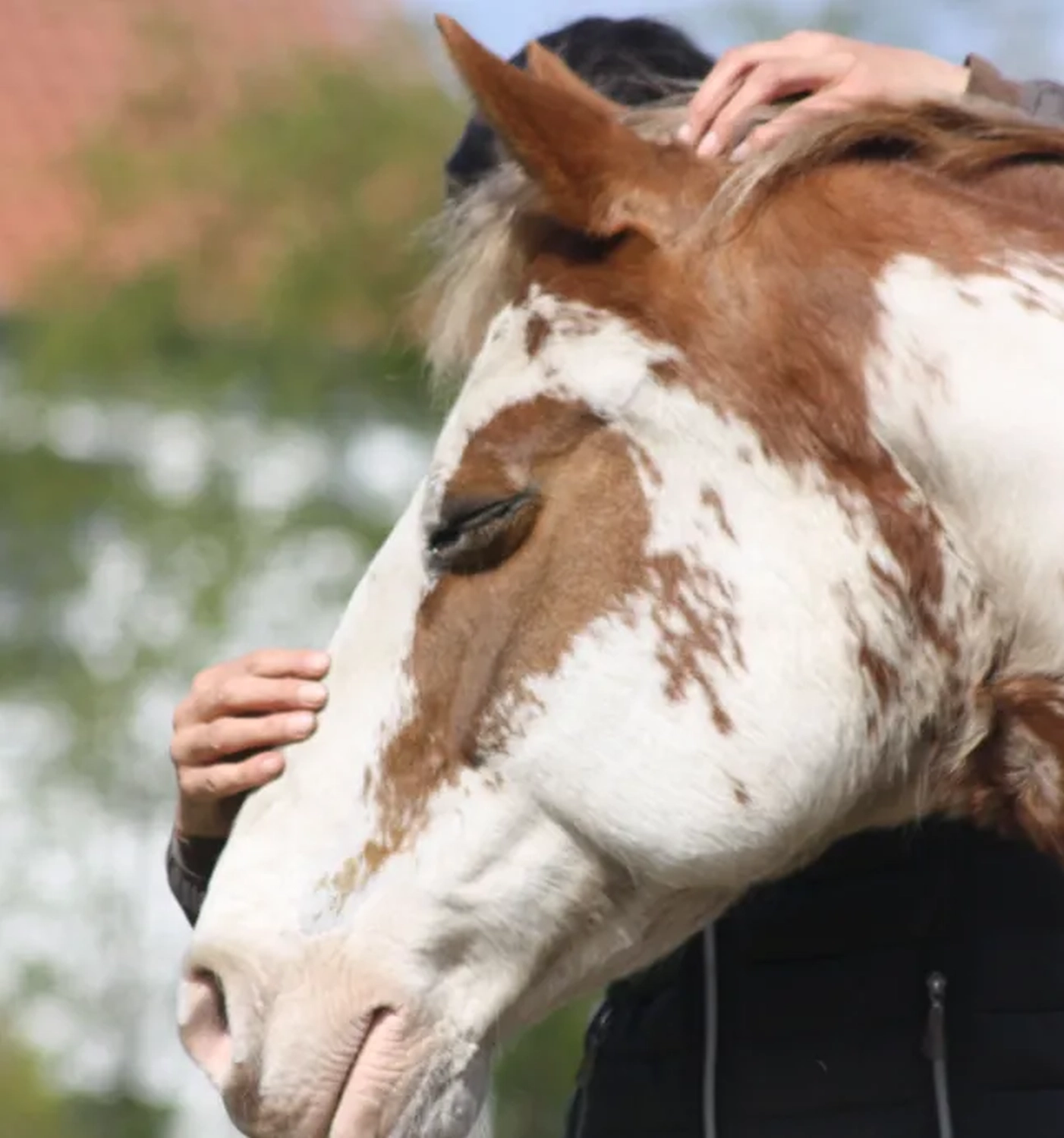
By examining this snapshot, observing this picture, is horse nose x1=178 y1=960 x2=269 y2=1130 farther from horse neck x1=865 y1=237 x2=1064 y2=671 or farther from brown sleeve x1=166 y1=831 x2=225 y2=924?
horse neck x1=865 y1=237 x2=1064 y2=671

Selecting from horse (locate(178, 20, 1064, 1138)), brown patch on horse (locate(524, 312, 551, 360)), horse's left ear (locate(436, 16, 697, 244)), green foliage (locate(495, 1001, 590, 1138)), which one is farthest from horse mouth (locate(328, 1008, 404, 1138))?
green foliage (locate(495, 1001, 590, 1138))

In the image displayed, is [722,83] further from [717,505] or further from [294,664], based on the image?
[294,664]

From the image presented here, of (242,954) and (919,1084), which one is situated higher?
(242,954)

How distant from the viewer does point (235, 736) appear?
1.70 m

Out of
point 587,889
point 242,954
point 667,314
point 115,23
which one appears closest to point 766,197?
point 667,314

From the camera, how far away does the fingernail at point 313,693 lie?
1648 millimetres

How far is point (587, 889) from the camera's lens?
158 centimetres

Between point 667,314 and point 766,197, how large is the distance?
0.13 m

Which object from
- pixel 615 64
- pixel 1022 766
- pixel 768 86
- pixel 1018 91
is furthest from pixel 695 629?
pixel 615 64

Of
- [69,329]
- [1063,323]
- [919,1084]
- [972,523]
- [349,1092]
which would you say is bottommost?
[69,329]

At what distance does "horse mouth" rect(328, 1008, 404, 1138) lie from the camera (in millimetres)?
1576

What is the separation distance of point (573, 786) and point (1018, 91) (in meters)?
0.79

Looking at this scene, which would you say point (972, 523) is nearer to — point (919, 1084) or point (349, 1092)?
point (919, 1084)

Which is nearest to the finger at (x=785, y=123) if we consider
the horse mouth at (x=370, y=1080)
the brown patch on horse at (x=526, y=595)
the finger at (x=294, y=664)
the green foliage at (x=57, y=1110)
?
the brown patch on horse at (x=526, y=595)
